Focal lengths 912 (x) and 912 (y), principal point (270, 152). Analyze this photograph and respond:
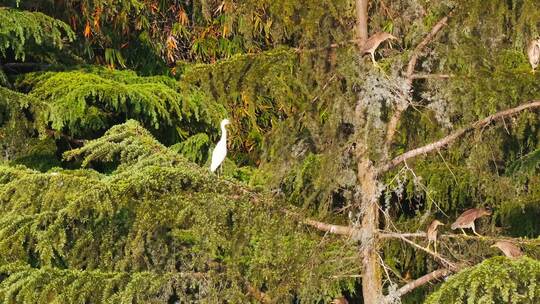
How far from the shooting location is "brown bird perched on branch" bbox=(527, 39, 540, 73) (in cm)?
264

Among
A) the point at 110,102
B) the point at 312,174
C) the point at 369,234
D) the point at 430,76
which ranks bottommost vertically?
the point at 369,234

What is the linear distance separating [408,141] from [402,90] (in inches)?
15.4

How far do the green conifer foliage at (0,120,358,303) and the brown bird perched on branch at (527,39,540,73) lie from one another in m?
0.77

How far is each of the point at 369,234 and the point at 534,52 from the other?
73 cm

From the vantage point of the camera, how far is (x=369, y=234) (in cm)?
274

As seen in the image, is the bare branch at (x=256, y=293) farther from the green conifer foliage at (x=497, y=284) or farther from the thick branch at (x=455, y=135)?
the green conifer foliage at (x=497, y=284)

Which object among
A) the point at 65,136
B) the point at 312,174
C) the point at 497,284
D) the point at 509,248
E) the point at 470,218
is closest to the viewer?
the point at 497,284

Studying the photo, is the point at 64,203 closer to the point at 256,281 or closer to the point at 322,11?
the point at 256,281

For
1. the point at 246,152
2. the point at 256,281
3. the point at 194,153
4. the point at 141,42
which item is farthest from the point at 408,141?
the point at 141,42

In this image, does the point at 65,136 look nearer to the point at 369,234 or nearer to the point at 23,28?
the point at 23,28

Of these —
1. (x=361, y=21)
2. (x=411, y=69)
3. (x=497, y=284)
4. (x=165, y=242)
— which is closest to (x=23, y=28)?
(x=165, y=242)

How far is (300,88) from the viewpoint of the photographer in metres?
2.79

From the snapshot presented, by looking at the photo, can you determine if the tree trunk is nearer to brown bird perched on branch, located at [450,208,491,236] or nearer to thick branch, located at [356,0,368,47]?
brown bird perched on branch, located at [450,208,491,236]

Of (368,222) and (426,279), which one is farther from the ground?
(368,222)
